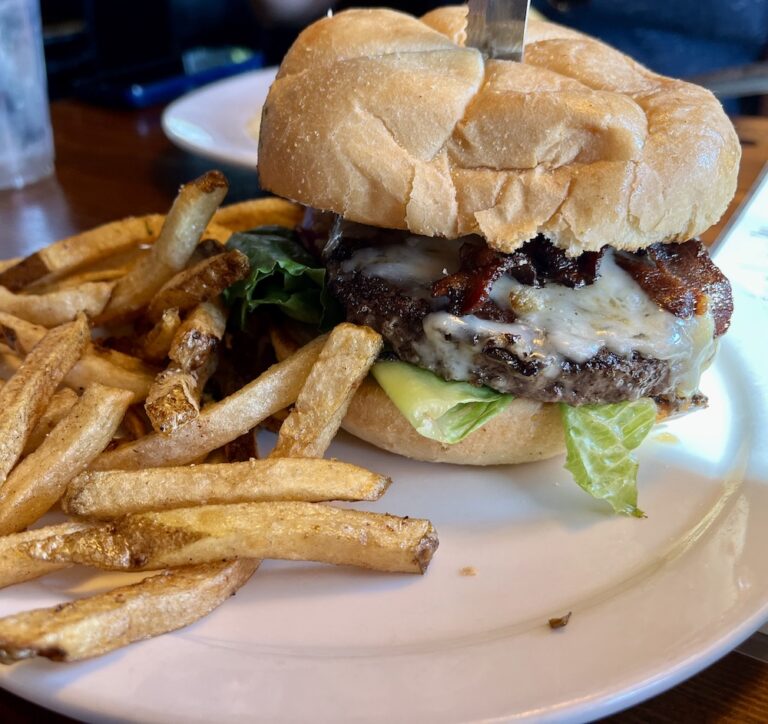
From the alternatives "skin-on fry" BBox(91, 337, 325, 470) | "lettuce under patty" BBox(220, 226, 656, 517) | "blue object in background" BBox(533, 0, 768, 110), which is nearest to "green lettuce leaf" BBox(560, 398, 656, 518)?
"lettuce under patty" BBox(220, 226, 656, 517)

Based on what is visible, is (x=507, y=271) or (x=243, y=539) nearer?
(x=243, y=539)

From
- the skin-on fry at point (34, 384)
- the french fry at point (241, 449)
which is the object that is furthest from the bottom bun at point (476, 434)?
the skin-on fry at point (34, 384)

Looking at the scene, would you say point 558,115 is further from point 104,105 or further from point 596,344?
point 104,105

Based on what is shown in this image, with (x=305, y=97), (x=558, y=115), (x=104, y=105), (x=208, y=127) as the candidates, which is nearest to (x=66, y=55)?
(x=104, y=105)

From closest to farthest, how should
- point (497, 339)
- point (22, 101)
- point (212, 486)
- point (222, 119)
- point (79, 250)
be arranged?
point (212, 486)
point (497, 339)
point (79, 250)
point (22, 101)
point (222, 119)

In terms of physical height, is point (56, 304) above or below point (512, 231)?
below

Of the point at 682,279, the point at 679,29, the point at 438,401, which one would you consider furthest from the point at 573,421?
the point at 679,29

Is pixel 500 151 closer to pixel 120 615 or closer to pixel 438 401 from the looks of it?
pixel 438 401
